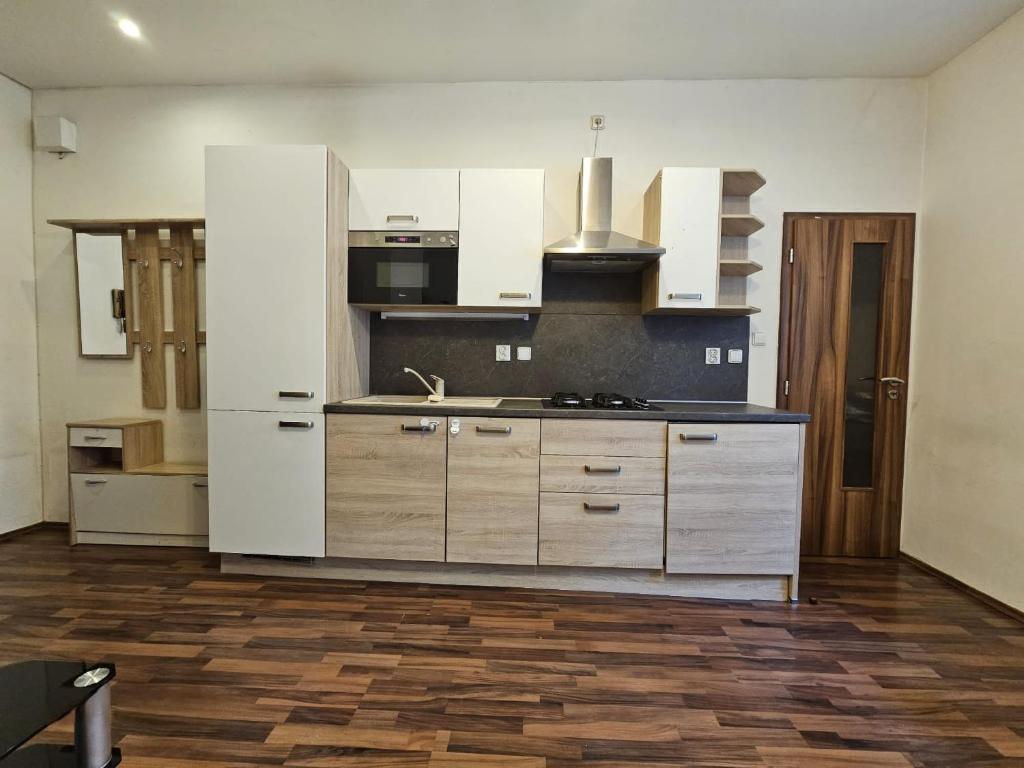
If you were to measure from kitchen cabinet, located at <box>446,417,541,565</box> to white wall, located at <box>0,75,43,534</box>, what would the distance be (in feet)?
9.89

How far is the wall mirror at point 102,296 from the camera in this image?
3074 millimetres

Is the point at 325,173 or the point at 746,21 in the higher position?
the point at 746,21

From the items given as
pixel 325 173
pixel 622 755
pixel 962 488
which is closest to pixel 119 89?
pixel 325 173

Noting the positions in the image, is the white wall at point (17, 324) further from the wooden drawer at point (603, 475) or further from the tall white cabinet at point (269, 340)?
the wooden drawer at point (603, 475)

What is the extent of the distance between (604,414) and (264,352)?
5.89 ft

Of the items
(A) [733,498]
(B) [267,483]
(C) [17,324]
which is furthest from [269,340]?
(A) [733,498]

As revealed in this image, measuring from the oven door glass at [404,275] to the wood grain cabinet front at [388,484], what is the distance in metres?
0.71

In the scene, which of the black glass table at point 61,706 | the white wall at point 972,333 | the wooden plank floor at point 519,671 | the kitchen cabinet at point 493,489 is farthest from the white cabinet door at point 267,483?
the white wall at point 972,333

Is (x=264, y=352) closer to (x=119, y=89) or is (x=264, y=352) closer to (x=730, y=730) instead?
(x=119, y=89)

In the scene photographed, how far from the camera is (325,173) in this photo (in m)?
2.37

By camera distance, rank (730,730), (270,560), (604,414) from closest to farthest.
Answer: (730,730), (604,414), (270,560)

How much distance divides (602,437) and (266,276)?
1.93m

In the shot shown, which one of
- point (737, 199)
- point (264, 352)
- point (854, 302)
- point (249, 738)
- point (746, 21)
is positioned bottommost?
point (249, 738)

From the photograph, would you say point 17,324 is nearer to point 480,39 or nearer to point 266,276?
point 266,276
